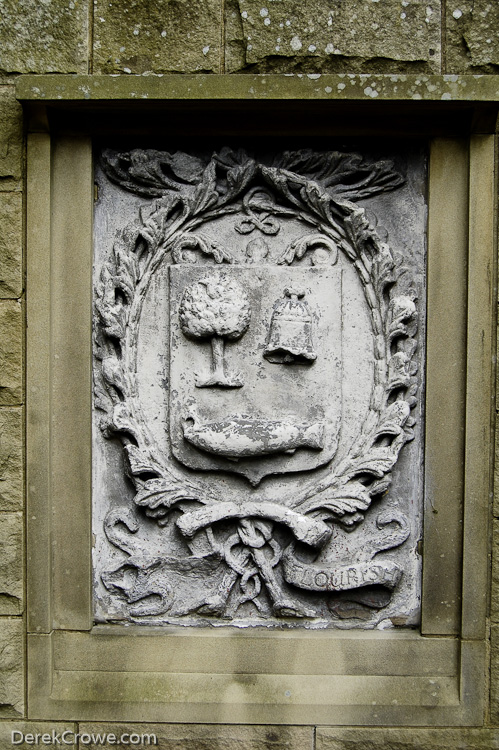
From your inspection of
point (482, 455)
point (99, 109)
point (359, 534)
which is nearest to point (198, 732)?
point (359, 534)

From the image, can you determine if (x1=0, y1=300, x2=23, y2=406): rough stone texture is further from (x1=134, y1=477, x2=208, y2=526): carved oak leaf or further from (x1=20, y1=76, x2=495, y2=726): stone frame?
(x1=134, y1=477, x2=208, y2=526): carved oak leaf

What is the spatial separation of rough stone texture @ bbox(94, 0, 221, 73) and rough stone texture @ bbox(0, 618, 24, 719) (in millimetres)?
2215

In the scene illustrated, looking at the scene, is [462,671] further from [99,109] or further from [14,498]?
[99,109]

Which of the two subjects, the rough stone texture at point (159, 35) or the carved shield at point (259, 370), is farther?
the carved shield at point (259, 370)

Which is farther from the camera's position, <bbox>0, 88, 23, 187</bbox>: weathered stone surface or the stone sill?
<bbox>0, 88, 23, 187</bbox>: weathered stone surface

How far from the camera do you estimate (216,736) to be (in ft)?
8.71

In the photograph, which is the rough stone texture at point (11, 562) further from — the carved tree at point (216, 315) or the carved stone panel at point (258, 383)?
the carved tree at point (216, 315)

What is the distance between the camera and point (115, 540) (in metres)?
2.75

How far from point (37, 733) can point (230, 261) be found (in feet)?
Result: 6.72

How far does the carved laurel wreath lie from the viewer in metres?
2.70

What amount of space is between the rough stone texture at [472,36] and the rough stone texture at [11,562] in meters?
2.45

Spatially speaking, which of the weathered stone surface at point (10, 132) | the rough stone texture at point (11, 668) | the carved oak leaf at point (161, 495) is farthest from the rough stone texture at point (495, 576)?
the weathered stone surface at point (10, 132)

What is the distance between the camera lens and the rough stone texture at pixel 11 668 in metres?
2.64

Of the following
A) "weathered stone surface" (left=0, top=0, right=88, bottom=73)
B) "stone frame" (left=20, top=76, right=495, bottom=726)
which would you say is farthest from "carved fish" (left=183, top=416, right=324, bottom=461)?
"weathered stone surface" (left=0, top=0, right=88, bottom=73)
